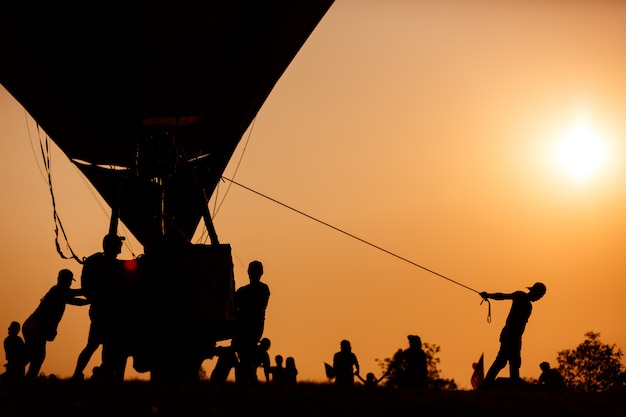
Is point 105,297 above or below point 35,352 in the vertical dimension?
above

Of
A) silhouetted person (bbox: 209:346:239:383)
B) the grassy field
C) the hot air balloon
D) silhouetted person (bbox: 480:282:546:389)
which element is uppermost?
the hot air balloon

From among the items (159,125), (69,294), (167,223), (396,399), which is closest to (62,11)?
(159,125)

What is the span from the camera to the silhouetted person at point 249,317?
12.6 m

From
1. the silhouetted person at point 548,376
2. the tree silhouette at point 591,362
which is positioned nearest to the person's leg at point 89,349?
the silhouetted person at point 548,376

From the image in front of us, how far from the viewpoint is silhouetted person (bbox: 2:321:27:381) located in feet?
42.2

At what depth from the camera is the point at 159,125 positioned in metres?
18.7

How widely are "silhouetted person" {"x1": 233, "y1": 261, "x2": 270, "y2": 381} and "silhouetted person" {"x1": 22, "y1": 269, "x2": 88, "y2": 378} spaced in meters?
1.96

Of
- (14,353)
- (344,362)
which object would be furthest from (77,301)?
(344,362)

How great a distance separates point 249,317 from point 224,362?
69 centimetres

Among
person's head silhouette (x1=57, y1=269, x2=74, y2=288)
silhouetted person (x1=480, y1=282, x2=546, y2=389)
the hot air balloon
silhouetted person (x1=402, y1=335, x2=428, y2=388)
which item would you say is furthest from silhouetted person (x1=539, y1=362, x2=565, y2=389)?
person's head silhouette (x1=57, y1=269, x2=74, y2=288)

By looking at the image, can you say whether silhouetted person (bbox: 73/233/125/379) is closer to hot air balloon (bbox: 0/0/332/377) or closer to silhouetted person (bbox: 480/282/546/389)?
hot air balloon (bbox: 0/0/332/377)

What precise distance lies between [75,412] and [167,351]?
4841 mm

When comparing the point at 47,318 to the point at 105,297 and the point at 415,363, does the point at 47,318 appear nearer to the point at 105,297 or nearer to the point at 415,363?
the point at 105,297

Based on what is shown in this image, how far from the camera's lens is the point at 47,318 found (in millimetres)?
12602
